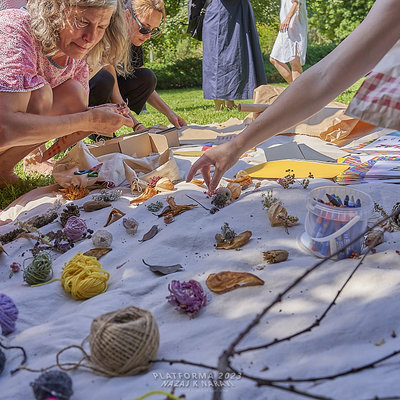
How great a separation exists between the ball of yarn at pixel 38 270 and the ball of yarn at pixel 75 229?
1.20 ft

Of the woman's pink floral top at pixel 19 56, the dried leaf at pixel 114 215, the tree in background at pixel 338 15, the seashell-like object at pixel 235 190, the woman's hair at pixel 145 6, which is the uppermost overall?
the tree in background at pixel 338 15

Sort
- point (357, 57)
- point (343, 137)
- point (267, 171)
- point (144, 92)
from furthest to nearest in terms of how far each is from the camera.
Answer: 1. point (144, 92)
2. point (343, 137)
3. point (267, 171)
4. point (357, 57)

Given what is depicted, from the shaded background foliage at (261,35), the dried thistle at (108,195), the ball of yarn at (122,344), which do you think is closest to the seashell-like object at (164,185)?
the dried thistle at (108,195)

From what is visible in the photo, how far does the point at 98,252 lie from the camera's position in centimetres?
187

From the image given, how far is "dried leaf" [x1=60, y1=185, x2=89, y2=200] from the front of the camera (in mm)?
2633

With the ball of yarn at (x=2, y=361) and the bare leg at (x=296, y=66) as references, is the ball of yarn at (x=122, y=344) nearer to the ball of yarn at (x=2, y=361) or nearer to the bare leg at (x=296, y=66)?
the ball of yarn at (x=2, y=361)

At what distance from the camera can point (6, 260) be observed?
1.92m

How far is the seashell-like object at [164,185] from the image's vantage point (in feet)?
8.34

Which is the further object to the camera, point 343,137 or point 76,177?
point 343,137

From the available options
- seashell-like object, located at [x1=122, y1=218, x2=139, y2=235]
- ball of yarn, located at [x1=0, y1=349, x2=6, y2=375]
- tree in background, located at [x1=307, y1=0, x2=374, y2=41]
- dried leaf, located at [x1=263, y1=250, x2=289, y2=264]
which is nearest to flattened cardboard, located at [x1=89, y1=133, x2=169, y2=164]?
seashell-like object, located at [x1=122, y1=218, x2=139, y2=235]

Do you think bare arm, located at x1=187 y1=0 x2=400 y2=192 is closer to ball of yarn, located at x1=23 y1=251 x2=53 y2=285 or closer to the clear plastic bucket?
the clear plastic bucket

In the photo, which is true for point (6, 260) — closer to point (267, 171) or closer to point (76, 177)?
point (76, 177)

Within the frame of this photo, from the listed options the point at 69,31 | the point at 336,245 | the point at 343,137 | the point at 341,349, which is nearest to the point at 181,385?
the point at 341,349

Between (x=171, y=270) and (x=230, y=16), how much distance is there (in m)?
4.96
